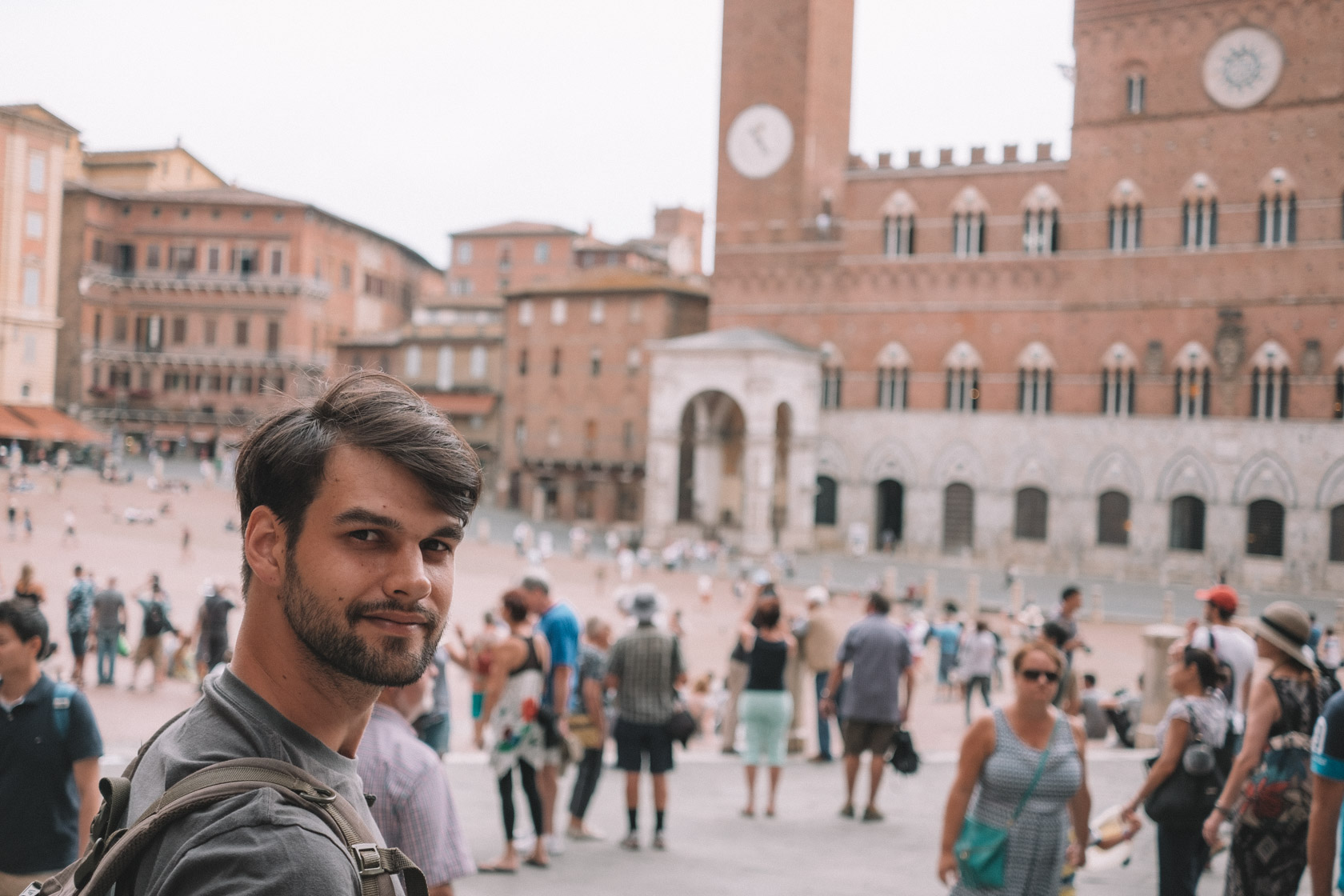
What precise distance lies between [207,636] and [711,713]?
5.72m

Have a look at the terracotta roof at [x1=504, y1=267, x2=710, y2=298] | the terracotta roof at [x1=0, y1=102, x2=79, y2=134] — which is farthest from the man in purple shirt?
the terracotta roof at [x1=504, y1=267, x2=710, y2=298]

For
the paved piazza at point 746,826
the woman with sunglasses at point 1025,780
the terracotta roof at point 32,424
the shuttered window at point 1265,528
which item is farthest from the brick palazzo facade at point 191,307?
the woman with sunglasses at point 1025,780

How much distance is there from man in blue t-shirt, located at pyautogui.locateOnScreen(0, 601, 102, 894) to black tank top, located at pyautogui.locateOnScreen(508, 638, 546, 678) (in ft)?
9.65

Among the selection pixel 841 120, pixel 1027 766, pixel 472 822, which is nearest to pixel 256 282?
pixel 841 120

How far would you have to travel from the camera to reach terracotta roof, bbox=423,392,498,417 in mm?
47656

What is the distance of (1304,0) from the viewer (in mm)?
32375

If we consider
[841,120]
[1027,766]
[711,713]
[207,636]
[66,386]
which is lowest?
[711,713]

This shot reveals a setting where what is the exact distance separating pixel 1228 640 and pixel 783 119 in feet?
114

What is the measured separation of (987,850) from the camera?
4.45m

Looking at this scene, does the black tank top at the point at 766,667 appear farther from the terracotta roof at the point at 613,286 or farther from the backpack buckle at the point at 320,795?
the terracotta roof at the point at 613,286

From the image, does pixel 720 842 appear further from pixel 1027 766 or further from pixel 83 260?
pixel 83 260

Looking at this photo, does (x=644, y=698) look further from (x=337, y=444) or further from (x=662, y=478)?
(x=662, y=478)

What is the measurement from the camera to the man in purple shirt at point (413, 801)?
3904 mm

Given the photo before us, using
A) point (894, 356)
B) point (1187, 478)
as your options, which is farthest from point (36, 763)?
point (894, 356)
